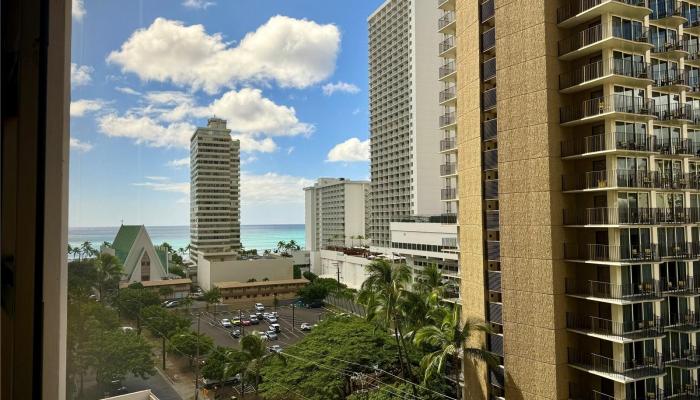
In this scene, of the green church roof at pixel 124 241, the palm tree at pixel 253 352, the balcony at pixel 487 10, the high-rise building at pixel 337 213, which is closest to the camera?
the green church roof at pixel 124 241

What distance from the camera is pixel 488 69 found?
4602 millimetres

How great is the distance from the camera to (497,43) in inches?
171

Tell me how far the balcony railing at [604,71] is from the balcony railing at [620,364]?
261cm

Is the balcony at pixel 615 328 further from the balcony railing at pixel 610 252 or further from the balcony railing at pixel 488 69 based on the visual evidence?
the balcony railing at pixel 488 69

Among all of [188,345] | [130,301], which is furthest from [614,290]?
[188,345]

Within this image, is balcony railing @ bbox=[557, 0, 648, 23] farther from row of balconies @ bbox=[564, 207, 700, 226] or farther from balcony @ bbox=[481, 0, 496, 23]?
row of balconies @ bbox=[564, 207, 700, 226]

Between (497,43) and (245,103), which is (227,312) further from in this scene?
(497,43)

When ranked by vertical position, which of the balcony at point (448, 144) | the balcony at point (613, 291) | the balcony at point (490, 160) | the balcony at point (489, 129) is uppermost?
the balcony at point (448, 144)

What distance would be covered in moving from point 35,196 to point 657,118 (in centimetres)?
503

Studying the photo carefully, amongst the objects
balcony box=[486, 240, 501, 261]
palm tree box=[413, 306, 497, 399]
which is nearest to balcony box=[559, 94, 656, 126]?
balcony box=[486, 240, 501, 261]

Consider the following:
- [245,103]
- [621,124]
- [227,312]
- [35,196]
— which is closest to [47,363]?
[35,196]

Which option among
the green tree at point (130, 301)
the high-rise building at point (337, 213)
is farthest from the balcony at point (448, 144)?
the high-rise building at point (337, 213)

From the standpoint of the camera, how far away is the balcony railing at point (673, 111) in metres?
4.15

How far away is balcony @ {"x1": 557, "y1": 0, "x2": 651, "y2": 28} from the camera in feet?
12.2
